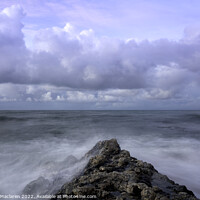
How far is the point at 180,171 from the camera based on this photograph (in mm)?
10727

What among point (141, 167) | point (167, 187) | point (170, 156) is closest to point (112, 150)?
point (141, 167)

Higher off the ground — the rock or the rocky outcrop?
the rocky outcrop

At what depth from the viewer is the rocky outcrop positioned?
5359 millimetres

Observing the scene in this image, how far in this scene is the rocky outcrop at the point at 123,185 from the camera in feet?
17.6

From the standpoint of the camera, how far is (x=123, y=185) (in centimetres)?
584

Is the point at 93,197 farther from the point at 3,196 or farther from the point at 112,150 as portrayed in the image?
the point at 3,196

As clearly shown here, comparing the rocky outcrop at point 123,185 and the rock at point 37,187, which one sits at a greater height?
the rocky outcrop at point 123,185

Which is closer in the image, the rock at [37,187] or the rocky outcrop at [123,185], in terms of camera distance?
the rocky outcrop at [123,185]

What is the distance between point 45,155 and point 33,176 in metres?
5.13

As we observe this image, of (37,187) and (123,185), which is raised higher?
(123,185)

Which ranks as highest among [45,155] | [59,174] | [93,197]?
[93,197]

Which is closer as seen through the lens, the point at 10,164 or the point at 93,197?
the point at 93,197

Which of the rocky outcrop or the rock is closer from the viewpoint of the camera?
the rocky outcrop

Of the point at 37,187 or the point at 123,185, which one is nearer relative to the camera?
the point at 123,185
